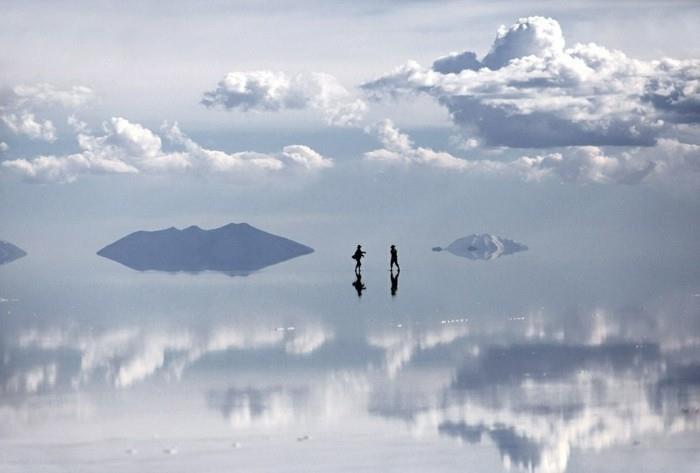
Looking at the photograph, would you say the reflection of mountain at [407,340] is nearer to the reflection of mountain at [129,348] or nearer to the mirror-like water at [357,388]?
the mirror-like water at [357,388]

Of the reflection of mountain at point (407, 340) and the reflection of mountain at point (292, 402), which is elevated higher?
the reflection of mountain at point (407, 340)

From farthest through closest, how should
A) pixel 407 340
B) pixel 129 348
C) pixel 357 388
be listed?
1. pixel 407 340
2. pixel 129 348
3. pixel 357 388

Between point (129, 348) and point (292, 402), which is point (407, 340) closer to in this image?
point (129, 348)

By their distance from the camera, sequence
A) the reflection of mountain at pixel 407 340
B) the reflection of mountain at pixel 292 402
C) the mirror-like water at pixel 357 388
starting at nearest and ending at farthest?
the mirror-like water at pixel 357 388 → the reflection of mountain at pixel 292 402 → the reflection of mountain at pixel 407 340

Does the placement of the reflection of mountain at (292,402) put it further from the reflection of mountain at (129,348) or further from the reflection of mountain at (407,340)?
the reflection of mountain at (129,348)

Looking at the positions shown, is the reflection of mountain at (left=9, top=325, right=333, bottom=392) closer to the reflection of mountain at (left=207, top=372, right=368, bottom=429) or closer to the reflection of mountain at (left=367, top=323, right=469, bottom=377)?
the reflection of mountain at (left=367, top=323, right=469, bottom=377)

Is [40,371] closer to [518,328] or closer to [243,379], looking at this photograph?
[243,379]

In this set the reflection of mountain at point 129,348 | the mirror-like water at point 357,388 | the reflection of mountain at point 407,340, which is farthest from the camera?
the reflection of mountain at point 407,340

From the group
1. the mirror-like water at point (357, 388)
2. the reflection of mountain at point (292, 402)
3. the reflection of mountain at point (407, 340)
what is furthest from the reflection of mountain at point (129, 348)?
the reflection of mountain at point (292, 402)

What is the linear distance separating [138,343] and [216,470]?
26.1 m

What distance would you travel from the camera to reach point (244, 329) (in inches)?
2325

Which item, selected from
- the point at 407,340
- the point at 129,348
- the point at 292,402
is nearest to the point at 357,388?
the point at 292,402

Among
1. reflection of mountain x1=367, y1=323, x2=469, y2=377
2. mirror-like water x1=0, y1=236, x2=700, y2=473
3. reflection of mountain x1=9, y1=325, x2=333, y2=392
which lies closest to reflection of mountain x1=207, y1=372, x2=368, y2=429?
mirror-like water x1=0, y1=236, x2=700, y2=473

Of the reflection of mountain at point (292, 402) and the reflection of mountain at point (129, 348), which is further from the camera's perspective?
the reflection of mountain at point (129, 348)
